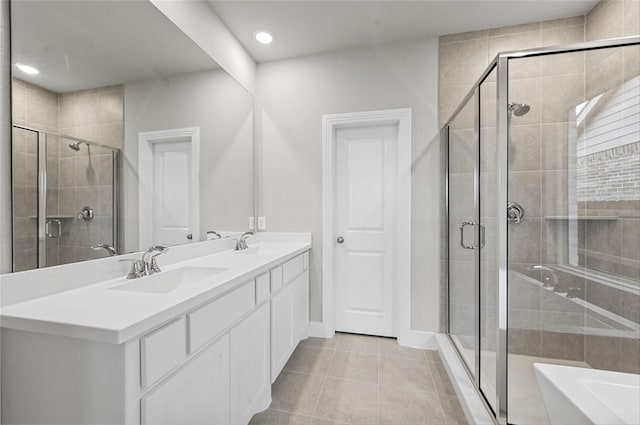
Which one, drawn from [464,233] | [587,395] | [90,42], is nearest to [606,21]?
[464,233]

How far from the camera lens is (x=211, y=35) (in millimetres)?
2016

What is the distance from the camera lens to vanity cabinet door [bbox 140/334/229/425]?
81 cm

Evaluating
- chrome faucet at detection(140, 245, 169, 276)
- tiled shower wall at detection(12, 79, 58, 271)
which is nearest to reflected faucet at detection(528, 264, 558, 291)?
chrome faucet at detection(140, 245, 169, 276)

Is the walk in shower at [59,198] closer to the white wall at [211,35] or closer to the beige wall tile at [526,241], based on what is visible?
the white wall at [211,35]

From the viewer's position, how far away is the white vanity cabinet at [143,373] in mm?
736

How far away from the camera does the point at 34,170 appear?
3.36ft

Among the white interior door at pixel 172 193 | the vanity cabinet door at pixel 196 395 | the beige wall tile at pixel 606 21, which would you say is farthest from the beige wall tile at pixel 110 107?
the beige wall tile at pixel 606 21

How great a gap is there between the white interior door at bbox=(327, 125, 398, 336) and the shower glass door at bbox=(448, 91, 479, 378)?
1.64ft

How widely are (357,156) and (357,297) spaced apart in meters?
1.33

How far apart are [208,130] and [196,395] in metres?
1.65

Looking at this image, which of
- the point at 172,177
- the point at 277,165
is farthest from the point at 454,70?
the point at 172,177

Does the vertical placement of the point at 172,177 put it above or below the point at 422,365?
above

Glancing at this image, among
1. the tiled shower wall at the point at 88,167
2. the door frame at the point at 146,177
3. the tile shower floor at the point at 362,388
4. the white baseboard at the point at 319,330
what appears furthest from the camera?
the white baseboard at the point at 319,330

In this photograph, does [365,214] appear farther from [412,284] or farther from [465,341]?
[465,341]
